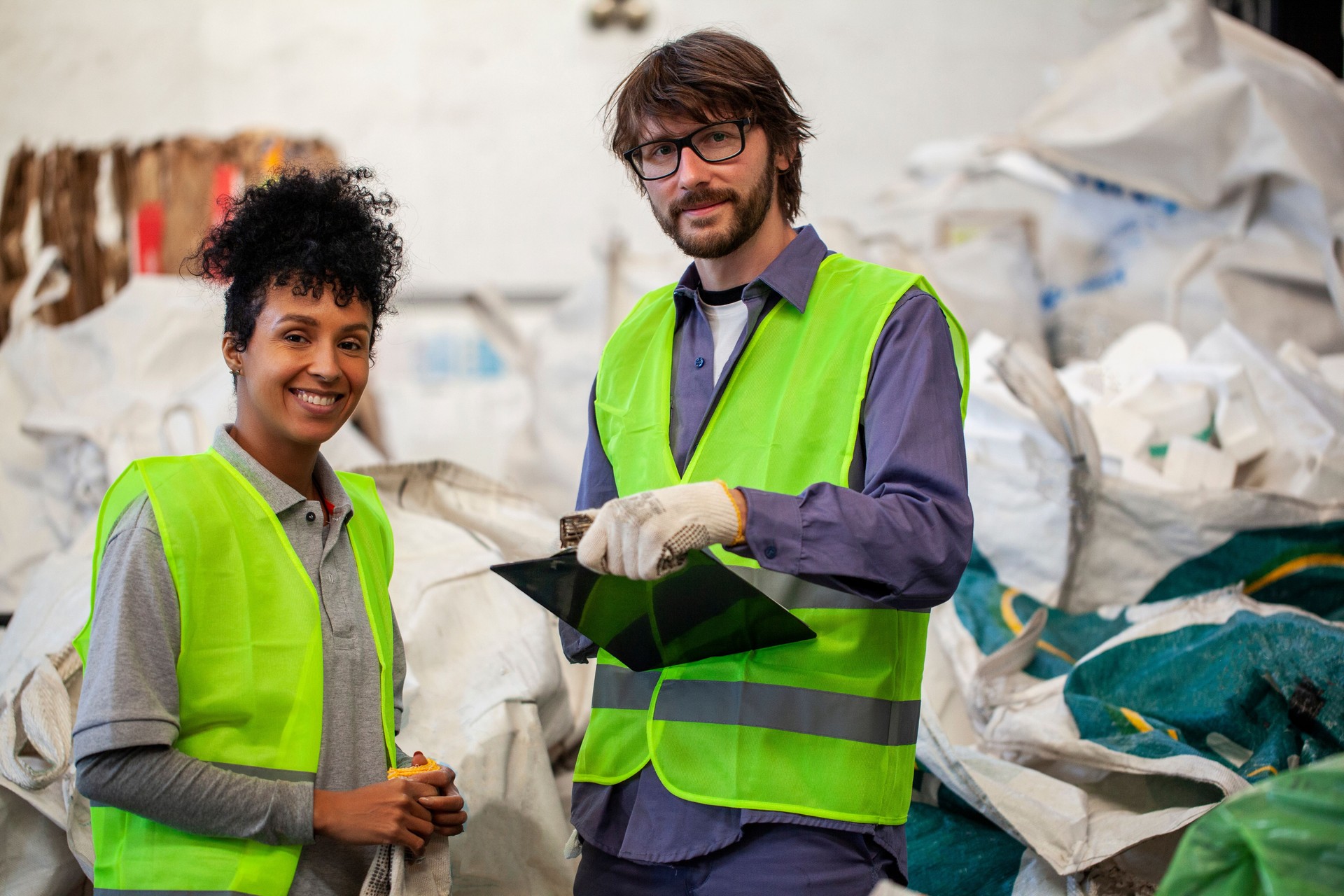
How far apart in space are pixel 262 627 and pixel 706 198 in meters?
0.63

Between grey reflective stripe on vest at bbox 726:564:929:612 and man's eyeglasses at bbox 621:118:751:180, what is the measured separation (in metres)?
0.45

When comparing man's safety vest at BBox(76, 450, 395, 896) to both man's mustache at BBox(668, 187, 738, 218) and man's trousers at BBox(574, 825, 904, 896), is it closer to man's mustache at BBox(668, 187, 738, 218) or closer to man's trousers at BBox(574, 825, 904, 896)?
man's trousers at BBox(574, 825, 904, 896)

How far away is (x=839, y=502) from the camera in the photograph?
1003 millimetres

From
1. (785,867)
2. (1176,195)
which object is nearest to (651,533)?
(785,867)

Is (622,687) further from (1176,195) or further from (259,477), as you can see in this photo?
(1176,195)

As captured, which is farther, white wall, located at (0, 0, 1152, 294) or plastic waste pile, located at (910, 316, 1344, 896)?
white wall, located at (0, 0, 1152, 294)

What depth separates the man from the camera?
1.01 meters

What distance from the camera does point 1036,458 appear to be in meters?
2.09

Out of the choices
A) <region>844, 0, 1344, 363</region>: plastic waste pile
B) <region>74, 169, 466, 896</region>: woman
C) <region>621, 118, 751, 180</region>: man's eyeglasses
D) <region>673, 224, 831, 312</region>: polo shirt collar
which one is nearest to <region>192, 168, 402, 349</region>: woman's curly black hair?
<region>74, 169, 466, 896</region>: woman

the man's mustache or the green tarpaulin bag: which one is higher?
the man's mustache

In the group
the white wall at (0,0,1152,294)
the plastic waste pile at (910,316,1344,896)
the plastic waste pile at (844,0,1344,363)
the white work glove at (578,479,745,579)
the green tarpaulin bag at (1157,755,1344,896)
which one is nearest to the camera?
the green tarpaulin bag at (1157,755,1344,896)

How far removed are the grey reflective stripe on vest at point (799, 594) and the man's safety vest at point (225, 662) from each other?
0.43m

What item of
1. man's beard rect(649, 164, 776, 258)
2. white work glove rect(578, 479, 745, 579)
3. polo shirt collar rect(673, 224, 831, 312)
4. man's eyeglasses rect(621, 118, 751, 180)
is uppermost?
man's eyeglasses rect(621, 118, 751, 180)

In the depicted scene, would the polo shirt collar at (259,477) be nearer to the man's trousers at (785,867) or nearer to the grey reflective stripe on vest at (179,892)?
the grey reflective stripe on vest at (179,892)
